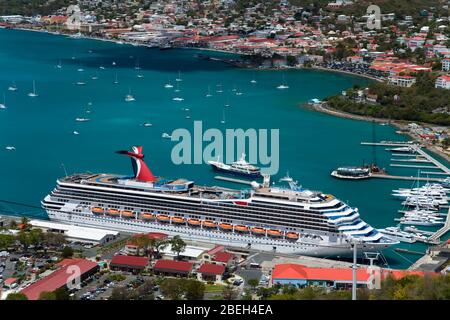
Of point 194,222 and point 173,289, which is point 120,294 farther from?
point 194,222

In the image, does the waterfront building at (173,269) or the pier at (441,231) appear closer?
the waterfront building at (173,269)

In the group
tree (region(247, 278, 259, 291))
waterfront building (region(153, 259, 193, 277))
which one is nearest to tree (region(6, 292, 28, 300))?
waterfront building (region(153, 259, 193, 277))

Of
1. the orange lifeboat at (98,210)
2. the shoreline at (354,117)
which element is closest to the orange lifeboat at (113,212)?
the orange lifeboat at (98,210)

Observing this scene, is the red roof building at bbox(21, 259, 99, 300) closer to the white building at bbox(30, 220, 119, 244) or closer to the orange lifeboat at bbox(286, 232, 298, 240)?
the white building at bbox(30, 220, 119, 244)

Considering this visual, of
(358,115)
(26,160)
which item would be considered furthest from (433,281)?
(358,115)

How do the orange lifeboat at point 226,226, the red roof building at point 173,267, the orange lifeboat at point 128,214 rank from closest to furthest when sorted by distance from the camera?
the red roof building at point 173,267
the orange lifeboat at point 226,226
the orange lifeboat at point 128,214

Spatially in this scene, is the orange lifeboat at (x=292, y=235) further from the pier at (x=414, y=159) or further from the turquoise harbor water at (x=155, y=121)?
the pier at (x=414, y=159)

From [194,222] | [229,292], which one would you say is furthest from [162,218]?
[229,292]
